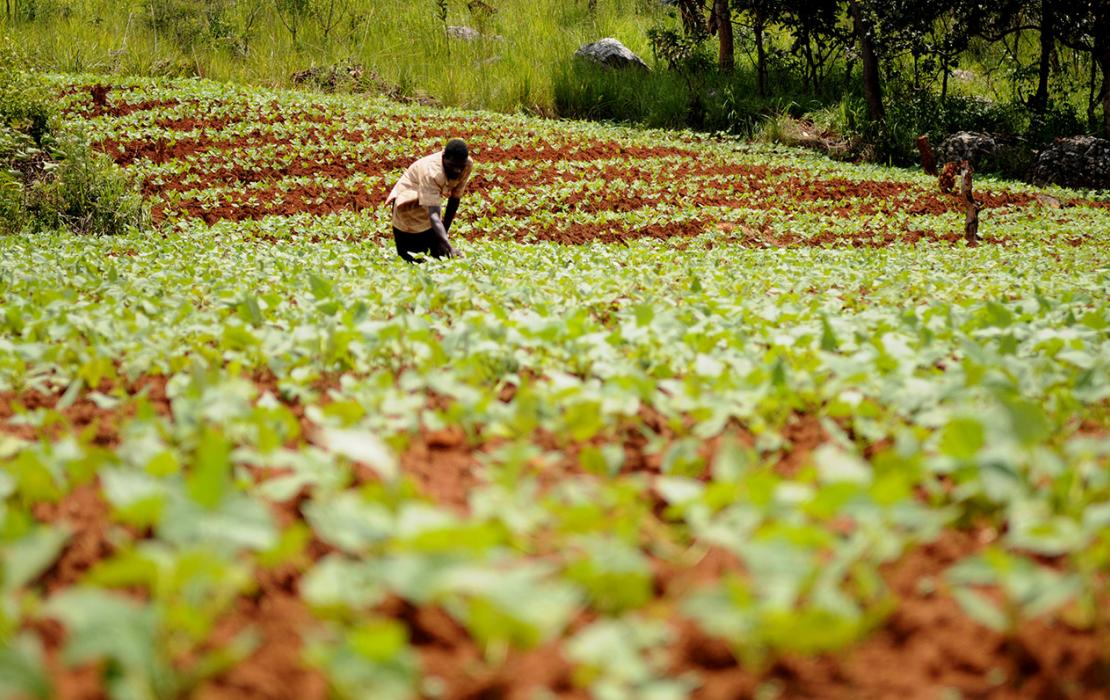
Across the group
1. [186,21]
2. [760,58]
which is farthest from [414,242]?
[760,58]

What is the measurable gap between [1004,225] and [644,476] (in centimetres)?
1122

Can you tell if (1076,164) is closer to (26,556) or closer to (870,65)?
(870,65)

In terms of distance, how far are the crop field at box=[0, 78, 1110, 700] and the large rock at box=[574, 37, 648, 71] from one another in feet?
67.0

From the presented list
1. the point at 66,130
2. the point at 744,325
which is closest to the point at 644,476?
the point at 744,325

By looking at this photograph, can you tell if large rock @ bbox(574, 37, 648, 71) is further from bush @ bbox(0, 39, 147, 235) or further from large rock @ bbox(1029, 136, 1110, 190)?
bush @ bbox(0, 39, 147, 235)

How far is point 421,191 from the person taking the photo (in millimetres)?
6520

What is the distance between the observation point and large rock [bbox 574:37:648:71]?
23562mm

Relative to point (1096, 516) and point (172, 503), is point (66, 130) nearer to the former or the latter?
point (172, 503)

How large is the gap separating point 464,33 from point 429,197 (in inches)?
792

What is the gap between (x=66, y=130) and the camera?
9359 mm

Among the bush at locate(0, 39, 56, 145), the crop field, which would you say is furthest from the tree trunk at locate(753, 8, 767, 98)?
the crop field

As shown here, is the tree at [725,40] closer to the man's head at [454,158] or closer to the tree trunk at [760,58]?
the tree trunk at [760,58]

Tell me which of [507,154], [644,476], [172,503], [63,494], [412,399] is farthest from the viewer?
[507,154]

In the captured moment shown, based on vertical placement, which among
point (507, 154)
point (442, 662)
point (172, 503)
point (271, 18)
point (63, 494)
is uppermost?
point (271, 18)
